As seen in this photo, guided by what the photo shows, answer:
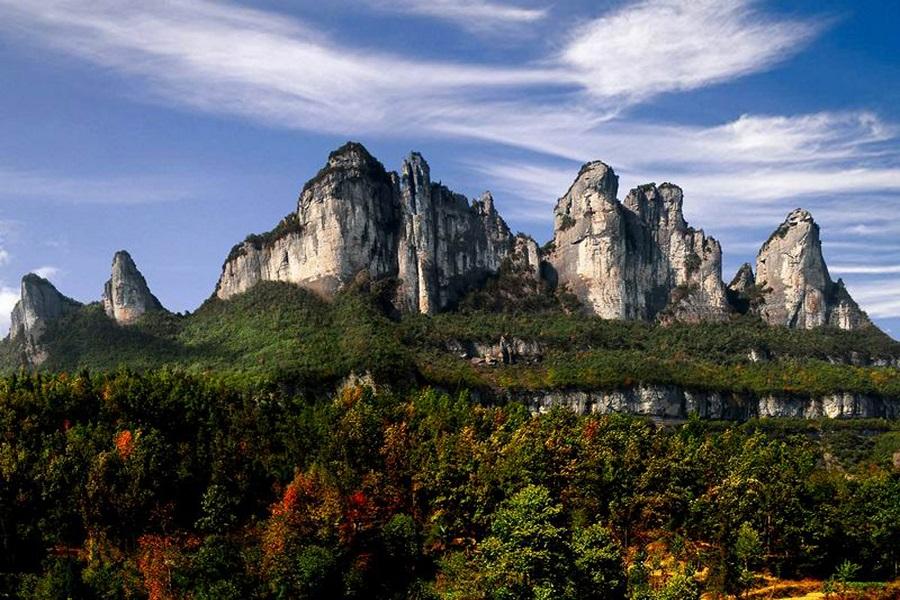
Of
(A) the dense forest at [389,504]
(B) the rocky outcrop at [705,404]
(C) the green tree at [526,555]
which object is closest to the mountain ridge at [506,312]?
(B) the rocky outcrop at [705,404]

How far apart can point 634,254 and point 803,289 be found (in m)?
33.7

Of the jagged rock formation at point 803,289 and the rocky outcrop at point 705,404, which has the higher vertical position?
the jagged rock formation at point 803,289

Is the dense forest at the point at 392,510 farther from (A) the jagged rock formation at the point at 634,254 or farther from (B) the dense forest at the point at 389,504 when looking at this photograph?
(A) the jagged rock formation at the point at 634,254

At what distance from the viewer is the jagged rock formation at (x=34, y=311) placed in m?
150

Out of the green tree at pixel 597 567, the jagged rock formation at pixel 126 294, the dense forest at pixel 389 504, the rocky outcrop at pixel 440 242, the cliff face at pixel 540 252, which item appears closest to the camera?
the green tree at pixel 597 567

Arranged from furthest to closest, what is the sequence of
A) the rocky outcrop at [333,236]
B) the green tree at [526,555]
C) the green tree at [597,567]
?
1. the rocky outcrop at [333,236]
2. the green tree at [597,567]
3. the green tree at [526,555]

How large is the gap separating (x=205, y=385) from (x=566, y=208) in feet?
335

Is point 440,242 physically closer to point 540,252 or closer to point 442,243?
point 442,243

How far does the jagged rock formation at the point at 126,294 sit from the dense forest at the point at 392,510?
84547mm

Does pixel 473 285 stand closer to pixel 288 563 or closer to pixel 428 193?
pixel 428 193

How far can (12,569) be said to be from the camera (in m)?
51.5

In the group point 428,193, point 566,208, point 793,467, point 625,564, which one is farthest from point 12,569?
point 566,208

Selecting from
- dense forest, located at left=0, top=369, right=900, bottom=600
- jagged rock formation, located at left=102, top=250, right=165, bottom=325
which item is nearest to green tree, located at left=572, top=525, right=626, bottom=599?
dense forest, located at left=0, top=369, right=900, bottom=600

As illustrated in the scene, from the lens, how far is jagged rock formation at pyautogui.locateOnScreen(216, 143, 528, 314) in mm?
136000
